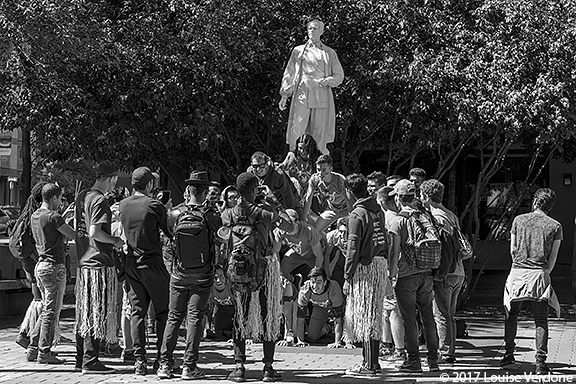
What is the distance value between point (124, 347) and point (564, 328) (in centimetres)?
660

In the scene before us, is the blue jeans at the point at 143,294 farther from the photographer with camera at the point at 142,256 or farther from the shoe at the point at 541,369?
the shoe at the point at 541,369

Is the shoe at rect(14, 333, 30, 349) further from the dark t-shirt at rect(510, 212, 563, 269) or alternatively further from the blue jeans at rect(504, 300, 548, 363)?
the dark t-shirt at rect(510, 212, 563, 269)

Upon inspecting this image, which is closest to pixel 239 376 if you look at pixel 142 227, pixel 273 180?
pixel 142 227

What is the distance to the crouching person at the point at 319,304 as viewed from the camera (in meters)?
10.4

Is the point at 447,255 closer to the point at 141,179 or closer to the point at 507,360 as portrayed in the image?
the point at 507,360

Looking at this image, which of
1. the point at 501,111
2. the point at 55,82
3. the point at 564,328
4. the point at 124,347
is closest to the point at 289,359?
the point at 124,347

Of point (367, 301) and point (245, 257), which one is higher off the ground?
point (245, 257)

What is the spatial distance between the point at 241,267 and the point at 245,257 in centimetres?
10

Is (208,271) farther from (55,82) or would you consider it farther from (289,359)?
(55,82)

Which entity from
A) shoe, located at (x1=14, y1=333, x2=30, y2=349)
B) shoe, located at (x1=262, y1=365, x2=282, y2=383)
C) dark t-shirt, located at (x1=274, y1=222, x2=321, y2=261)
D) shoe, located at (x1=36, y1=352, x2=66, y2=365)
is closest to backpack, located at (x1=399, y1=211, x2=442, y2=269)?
shoe, located at (x1=262, y1=365, x2=282, y2=383)

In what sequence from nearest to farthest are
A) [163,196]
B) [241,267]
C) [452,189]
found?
1. [241,267]
2. [163,196]
3. [452,189]

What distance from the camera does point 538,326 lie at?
8594mm
